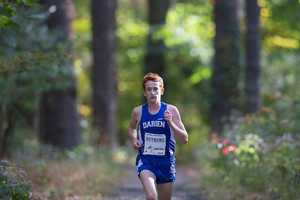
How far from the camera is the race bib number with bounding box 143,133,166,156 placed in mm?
9953

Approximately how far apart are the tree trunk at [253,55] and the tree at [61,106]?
4.37 m

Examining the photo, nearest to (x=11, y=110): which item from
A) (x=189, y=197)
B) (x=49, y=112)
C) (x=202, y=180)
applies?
(x=49, y=112)

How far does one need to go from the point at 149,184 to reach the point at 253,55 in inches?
430

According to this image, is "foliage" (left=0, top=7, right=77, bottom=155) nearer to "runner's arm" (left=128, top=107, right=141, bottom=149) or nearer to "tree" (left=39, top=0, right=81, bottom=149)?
"tree" (left=39, top=0, right=81, bottom=149)

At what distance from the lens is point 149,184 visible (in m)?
9.66

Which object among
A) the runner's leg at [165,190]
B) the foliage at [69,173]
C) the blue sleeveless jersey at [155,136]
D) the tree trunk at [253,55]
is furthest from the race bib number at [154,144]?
the tree trunk at [253,55]

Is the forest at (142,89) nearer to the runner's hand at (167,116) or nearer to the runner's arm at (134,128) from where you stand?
the runner's arm at (134,128)

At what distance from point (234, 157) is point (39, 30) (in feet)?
19.8

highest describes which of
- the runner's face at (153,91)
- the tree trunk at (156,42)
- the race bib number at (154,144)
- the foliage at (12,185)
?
the tree trunk at (156,42)

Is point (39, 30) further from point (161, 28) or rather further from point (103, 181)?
point (161, 28)

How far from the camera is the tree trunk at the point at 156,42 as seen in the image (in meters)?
33.3

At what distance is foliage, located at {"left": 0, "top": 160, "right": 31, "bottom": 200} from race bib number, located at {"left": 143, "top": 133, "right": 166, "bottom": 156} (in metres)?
1.91

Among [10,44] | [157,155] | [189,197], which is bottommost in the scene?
[189,197]

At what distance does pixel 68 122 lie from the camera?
21719mm
